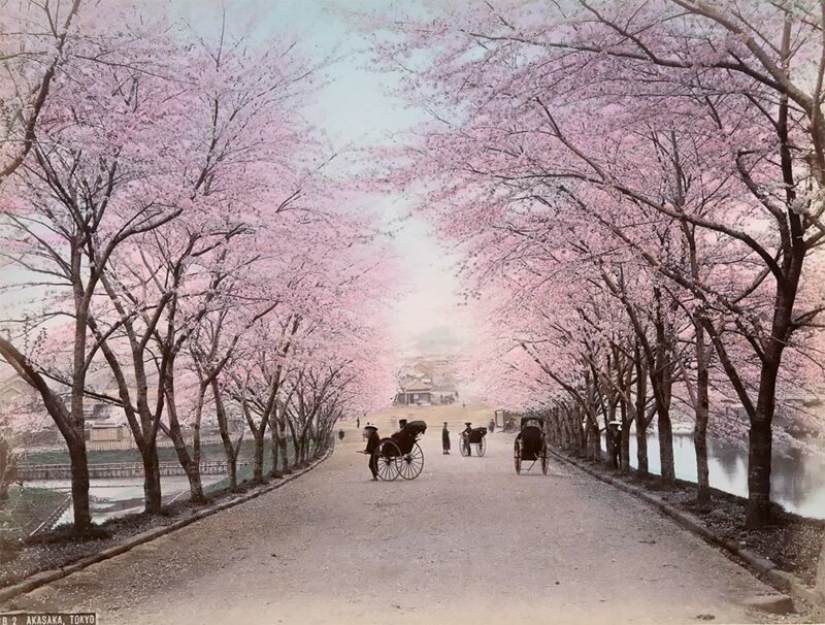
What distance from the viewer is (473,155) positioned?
8.63m

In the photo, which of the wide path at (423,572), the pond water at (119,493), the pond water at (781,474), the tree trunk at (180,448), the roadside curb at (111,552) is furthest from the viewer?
the pond water at (119,493)

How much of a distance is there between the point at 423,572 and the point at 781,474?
29242 mm

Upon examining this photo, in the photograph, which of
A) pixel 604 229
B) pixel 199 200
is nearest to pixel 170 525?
pixel 199 200

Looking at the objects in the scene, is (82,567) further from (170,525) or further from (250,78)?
(250,78)

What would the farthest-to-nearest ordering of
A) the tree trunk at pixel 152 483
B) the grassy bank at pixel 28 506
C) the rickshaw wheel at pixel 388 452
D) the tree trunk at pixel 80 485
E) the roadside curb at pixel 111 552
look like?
the grassy bank at pixel 28 506 → the rickshaw wheel at pixel 388 452 → the tree trunk at pixel 152 483 → the tree trunk at pixel 80 485 → the roadside curb at pixel 111 552

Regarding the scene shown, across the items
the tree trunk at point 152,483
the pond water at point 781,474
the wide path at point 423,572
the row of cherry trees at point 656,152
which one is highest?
the row of cherry trees at point 656,152

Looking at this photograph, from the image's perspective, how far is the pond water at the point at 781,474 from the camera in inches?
993

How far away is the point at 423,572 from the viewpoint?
698 cm

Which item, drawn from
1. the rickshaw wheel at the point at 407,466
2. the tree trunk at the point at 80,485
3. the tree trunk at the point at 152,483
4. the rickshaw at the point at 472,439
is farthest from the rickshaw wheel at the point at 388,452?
the rickshaw at the point at 472,439

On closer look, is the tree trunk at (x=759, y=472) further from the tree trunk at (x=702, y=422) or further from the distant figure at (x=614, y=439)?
the distant figure at (x=614, y=439)

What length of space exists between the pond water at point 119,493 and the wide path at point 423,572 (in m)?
16.2

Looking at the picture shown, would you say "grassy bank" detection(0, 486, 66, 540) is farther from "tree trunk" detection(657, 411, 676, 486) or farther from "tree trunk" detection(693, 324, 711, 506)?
"tree trunk" detection(693, 324, 711, 506)

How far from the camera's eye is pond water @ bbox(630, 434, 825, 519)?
25234mm

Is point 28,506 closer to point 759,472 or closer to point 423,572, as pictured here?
point 423,572
